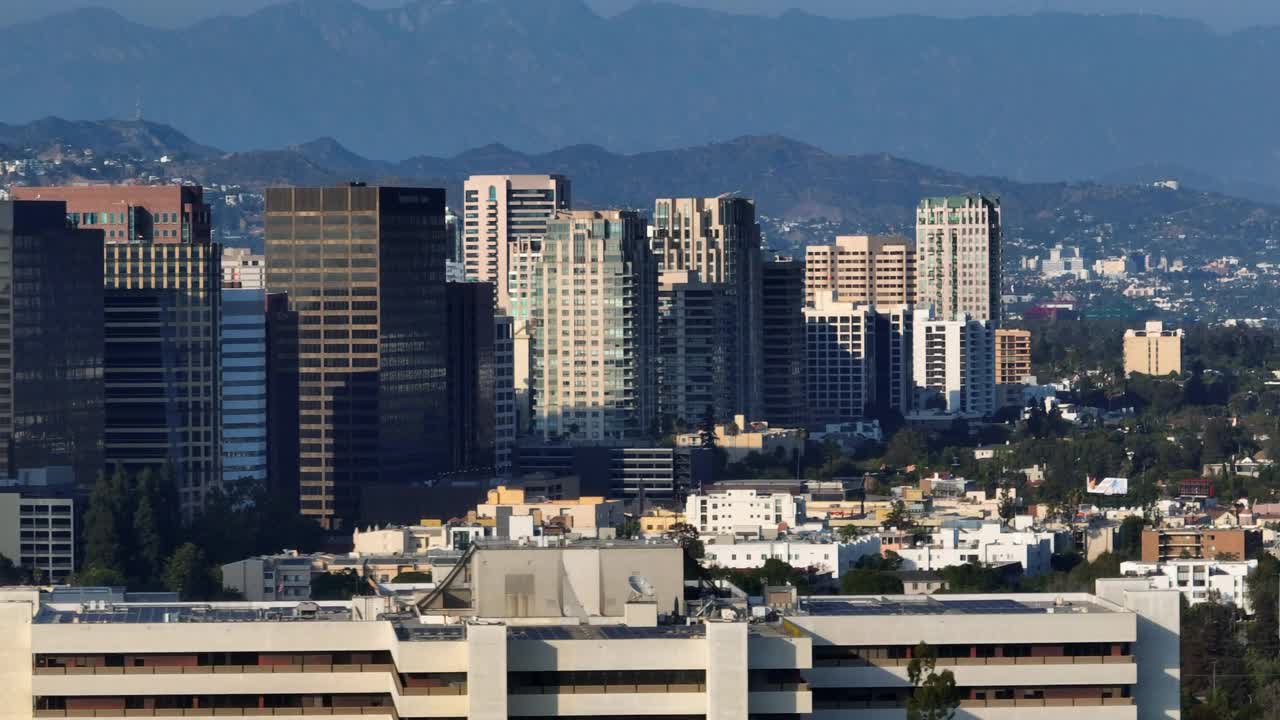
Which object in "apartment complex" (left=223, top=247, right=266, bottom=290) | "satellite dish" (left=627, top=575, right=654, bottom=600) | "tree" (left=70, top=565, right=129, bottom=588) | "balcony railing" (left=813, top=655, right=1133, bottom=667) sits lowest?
"tree" (left=70, top=565, right=129, bottom=588)

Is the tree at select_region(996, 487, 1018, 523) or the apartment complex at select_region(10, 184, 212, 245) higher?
the apartment complex at select_region(10, 184, 212, 245)

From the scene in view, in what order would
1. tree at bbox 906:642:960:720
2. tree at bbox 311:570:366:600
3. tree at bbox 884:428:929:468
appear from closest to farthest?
tree at bbox 906:642:960:720, tree at bbox 311:570:366:600, tree at bbox 884:428:929:468

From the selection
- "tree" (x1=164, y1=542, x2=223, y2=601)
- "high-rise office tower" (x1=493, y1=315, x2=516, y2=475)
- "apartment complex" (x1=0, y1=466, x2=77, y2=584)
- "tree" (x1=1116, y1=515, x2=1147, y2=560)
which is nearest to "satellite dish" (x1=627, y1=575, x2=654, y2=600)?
"tree" (x1=164, y1=542, x2=223, y2=601)

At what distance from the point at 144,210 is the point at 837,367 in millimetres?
54601

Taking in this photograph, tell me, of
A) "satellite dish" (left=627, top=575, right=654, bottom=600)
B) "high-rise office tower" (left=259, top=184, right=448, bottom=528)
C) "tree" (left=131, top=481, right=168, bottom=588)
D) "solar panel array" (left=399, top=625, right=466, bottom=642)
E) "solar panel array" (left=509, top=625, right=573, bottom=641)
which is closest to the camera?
"solar panel array" (left=509, top=625, right=573, bottom=641)

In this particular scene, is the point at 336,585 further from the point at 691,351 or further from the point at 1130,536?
the point at 691,351

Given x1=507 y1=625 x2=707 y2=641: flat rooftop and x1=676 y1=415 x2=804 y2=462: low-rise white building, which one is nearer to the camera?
x1=507 y1=625 x2=707 y2=641: flat rooftop

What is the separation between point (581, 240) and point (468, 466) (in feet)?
71.4

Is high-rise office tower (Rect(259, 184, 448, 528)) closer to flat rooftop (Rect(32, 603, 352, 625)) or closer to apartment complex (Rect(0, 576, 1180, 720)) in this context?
flat rooftop (Rect(32, 603, 352, 625))

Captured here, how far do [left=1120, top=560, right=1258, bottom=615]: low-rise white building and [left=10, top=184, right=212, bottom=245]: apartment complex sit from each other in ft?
188

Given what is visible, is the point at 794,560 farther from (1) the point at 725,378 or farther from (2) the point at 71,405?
(1) the point at 725,378

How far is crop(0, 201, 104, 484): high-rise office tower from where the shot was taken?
120 metres

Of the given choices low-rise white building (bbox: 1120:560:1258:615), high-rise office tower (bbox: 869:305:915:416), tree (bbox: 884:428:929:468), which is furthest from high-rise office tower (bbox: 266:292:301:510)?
high-rise office tower (bbox: 869:305:915:416)

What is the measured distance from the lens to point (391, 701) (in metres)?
48.8
